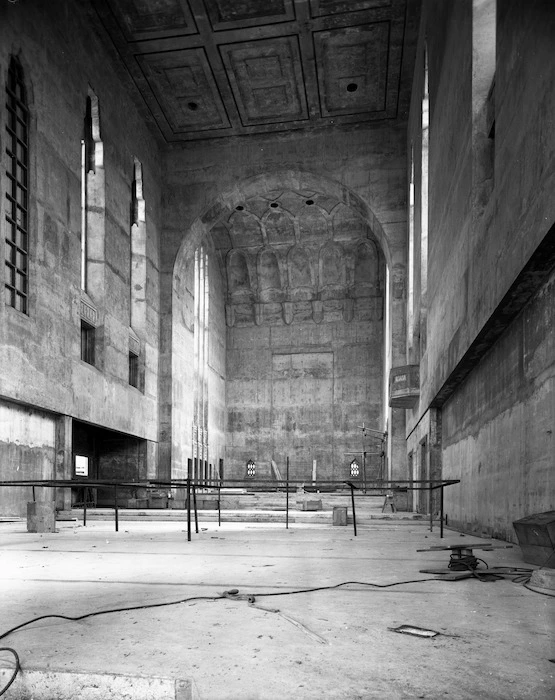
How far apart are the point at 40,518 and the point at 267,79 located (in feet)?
55.2

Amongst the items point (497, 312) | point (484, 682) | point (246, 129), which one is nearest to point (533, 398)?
point (497, 312)

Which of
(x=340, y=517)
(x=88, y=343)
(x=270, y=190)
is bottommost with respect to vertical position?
(x=340, y=517)

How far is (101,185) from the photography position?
21156 mm

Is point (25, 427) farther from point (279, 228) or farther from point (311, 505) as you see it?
point (279, 228)

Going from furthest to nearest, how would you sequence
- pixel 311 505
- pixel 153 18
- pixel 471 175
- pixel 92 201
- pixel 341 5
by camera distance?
pixel 92 201, pixel 311 505, pixel 153 18, pixel 341 5, pixel 471 175

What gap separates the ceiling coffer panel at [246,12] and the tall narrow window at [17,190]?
613 centimetres

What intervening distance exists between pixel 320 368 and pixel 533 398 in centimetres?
3029

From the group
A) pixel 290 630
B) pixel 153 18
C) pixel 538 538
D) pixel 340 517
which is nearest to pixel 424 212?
pixel 340 517

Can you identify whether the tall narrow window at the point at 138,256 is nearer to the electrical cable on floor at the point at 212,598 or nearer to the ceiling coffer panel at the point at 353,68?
the ceiling coffer panel at the point at 353,68

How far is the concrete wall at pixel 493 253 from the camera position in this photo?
21.1 ft

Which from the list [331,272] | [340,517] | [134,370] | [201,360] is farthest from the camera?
[331,272]

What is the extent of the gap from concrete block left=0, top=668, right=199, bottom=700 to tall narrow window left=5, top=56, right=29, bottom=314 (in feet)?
45.5

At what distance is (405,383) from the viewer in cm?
1825

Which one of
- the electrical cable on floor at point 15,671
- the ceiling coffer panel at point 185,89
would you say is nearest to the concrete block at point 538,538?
the electrical cable on floor at point 15,671
